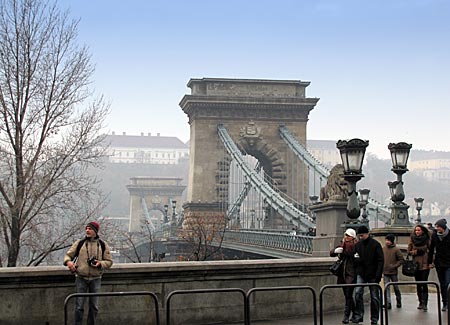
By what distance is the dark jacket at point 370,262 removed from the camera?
433 inches

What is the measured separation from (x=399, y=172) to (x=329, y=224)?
2472 millimetres

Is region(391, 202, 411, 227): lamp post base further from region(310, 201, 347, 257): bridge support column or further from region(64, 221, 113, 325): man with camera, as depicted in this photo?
region(64, 221, 113, 325): man with camera

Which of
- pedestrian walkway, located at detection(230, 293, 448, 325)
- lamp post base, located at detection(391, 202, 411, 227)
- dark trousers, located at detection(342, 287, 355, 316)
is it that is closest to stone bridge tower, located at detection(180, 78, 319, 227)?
lamp post base, located at detection(391, 202, 411, 227)

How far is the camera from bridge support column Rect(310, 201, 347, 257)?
18750 millimetres

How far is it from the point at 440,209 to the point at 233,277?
296 ft

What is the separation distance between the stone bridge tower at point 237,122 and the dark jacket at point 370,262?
4955 centimetres

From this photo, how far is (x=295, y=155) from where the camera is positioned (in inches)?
2461

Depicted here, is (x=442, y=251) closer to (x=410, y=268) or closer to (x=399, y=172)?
(x=410, y=268)

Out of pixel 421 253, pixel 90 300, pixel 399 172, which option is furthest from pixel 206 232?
pixel 90 300

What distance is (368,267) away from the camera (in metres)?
11.0

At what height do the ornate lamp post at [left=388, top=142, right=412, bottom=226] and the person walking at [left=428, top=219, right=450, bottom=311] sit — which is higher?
the ornate lamp post at [left=388, top=142, right=412, bottom=226]

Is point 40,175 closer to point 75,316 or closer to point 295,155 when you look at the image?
point 75,316

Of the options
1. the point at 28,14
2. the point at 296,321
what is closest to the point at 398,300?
the point at 296,321

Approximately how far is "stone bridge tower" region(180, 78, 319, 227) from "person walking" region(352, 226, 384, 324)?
162 feet
